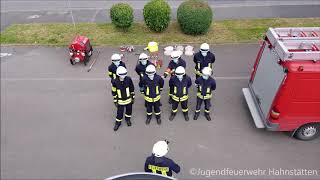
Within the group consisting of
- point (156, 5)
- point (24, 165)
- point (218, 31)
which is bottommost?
point (24, 165)

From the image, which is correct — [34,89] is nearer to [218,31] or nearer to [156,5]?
[156,5]

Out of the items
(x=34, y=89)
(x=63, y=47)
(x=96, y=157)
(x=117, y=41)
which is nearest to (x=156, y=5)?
(x=117, y=41)

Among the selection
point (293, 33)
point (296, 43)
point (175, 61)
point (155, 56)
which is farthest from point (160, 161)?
point (155, 56)

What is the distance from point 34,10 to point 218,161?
1309 centimetres

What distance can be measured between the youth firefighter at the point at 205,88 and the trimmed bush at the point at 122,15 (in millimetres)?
5814

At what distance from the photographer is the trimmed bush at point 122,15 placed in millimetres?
13109

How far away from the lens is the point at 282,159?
7754mm

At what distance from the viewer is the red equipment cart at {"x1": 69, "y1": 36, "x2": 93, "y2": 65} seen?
11281 millimetres

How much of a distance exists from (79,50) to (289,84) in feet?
22.8

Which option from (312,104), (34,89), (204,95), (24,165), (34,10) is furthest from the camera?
(34,10)

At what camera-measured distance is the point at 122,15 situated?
1309 centimetres

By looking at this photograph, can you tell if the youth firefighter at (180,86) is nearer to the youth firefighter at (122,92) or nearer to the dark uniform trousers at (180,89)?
the dark uniform trousers at (180,89)

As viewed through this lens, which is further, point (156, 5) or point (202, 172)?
point (156, 5)

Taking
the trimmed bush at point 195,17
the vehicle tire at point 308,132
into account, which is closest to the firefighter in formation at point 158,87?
the vehicle tire at point 308,132
